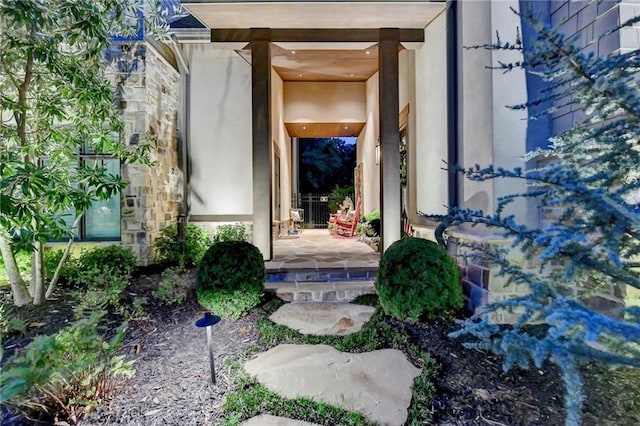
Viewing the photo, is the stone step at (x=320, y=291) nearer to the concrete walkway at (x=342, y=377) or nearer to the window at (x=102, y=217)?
the concrete walkway at (x=342, y=377)

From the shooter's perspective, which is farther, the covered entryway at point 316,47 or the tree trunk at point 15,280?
the covered entryway at point 316,47

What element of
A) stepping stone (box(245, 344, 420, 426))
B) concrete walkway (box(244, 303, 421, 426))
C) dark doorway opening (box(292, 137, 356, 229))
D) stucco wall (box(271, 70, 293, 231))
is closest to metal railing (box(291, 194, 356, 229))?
dark doorway opening (box(292, 137, 356, 229))

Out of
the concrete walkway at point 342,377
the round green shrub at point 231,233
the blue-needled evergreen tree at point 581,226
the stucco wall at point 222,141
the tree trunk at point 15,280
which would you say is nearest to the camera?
the blue-needled evergreen tree at point 581,226

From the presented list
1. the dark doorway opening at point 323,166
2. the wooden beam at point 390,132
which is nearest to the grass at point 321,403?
the wooden beam at point 390,132

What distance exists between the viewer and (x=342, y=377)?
6.95 ft

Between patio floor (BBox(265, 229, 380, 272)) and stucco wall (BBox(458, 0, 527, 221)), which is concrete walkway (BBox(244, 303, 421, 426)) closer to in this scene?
patio floor (BBox(265, 229, 380, 272))

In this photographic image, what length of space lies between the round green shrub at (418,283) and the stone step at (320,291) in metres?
0.71

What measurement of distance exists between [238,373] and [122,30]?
4.09 m

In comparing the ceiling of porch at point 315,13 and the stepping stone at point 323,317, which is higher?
the ceiling of porch at point 315,13

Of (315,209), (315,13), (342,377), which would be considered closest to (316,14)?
(315,13)

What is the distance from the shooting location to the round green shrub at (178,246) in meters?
5.12

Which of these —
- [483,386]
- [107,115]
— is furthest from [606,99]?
[107,115]

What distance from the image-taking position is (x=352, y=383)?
2.05 m

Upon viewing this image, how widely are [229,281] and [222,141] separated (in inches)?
147
